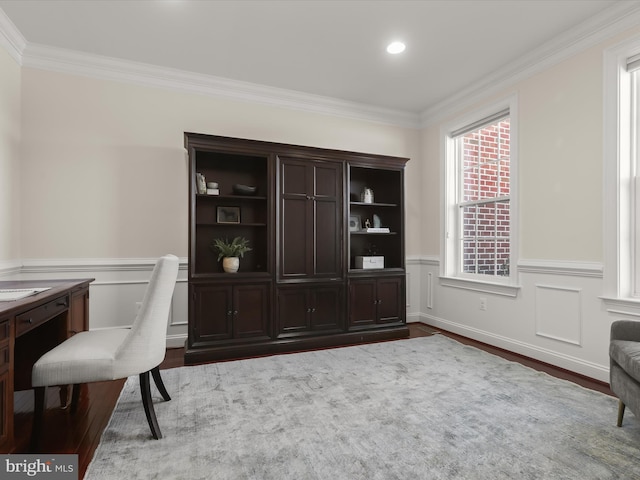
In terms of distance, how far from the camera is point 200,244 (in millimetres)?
3709

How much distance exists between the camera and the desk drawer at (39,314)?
169 centimetres

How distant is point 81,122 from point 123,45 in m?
0.84

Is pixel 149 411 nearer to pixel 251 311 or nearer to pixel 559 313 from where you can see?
pixel 251 311

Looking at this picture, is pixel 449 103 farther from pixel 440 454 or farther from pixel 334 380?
pixel 440 454

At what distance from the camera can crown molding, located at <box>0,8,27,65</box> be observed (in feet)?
9.31

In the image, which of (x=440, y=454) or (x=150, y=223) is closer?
(x=440, y=454)

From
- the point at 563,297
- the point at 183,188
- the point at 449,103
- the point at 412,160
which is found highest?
the point at 449,103

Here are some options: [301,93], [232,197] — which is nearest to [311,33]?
[301,93]

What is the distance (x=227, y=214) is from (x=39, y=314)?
7.01 feet

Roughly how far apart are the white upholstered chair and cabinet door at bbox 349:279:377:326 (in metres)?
2.29

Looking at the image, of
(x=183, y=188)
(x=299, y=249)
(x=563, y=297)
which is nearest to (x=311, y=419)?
(x=299, y=249)

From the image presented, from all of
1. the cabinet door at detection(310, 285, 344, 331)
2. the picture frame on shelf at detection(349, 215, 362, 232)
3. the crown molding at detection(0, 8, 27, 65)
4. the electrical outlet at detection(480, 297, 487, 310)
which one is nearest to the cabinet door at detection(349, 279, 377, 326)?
the cabinet door at detection(310, 285, 344, 331)

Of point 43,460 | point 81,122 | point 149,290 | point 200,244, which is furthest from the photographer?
point 200,244

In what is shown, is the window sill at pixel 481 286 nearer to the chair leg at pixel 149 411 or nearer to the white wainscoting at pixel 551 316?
Answer: the white wainscoting at pixel 551 316
